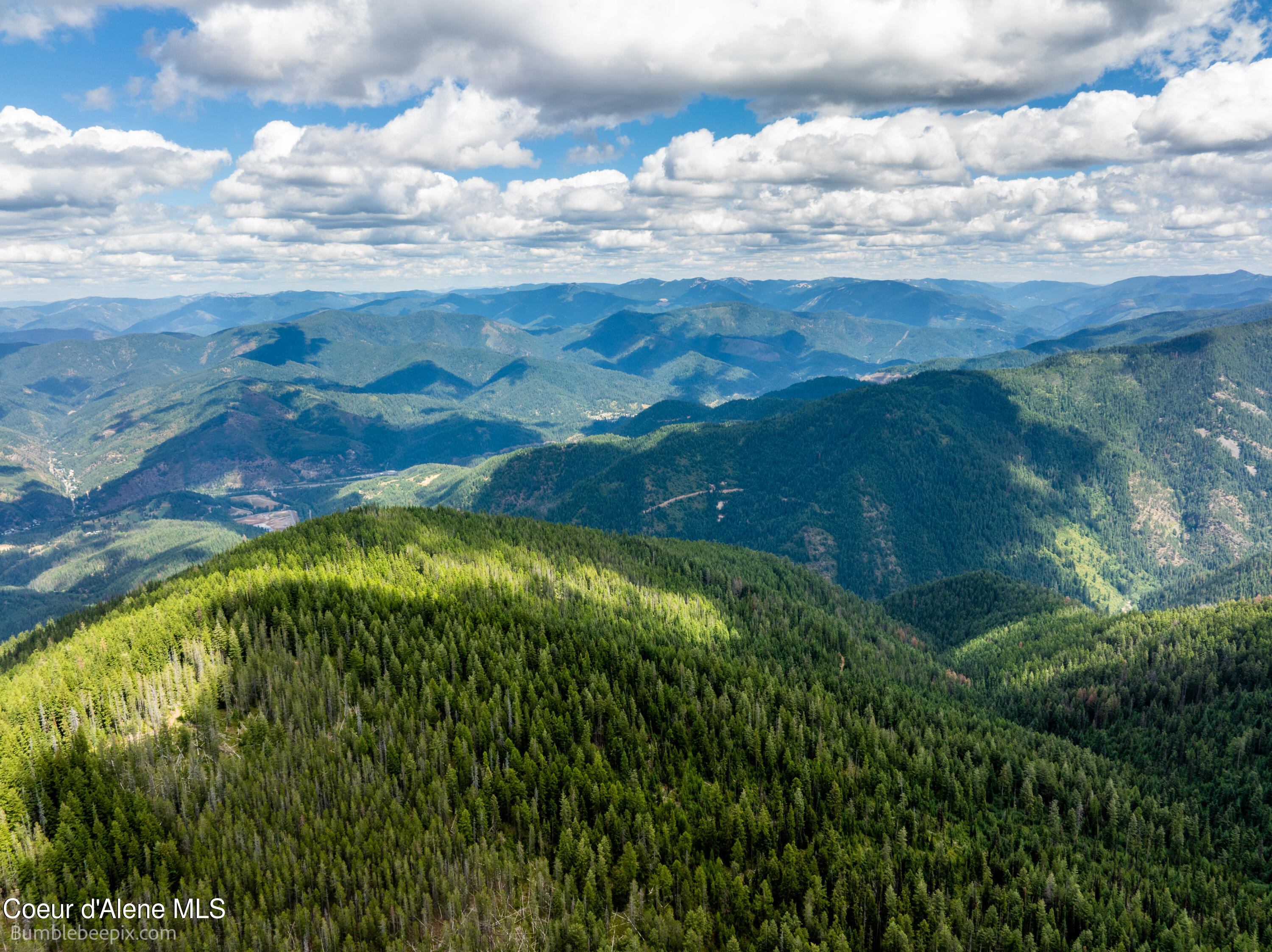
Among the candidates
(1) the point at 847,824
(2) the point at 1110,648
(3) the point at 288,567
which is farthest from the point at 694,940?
(2) the point at 1110,648

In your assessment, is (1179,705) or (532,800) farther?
(1179,705)

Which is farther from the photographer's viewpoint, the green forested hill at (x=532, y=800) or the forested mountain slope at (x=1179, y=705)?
the forested mountain slope at (x=1179, y=705)

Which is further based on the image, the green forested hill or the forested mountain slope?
the forested mountain slope

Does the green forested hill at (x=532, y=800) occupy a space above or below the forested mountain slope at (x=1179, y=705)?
above

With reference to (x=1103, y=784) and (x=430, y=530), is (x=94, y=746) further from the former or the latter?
(x=1103, y=784)

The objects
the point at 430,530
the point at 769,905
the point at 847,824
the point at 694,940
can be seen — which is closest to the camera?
the point at 694,940

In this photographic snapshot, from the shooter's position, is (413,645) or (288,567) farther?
(288,567)

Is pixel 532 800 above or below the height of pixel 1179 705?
above

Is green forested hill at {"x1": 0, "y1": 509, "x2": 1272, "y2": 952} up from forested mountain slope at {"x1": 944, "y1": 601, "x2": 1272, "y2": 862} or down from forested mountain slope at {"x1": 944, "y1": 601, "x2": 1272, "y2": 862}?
up
